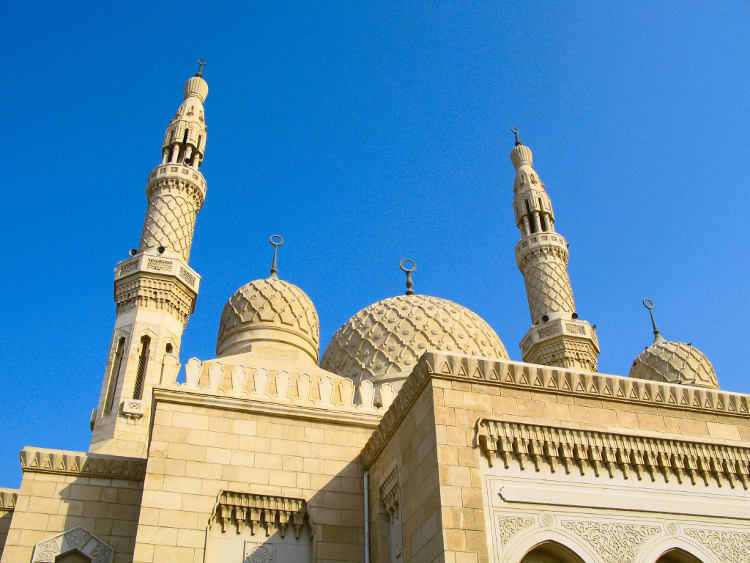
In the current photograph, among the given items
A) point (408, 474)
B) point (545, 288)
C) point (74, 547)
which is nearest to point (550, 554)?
point (408, 474)

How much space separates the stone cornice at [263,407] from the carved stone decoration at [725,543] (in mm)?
3528

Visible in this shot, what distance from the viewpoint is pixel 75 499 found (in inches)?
318

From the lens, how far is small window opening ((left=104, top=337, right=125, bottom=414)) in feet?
43.4

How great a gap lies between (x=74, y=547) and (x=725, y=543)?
6.54 meters

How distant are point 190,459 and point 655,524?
4.47 metres

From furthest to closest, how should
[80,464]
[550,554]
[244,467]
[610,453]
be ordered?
1. [80,464]
2. [244,467]
3. [610,453]
4. [550,554]

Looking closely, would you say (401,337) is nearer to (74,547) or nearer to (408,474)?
(408,474)

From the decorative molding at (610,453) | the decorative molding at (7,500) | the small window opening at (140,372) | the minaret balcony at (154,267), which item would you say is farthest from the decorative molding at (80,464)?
the minaret balcony at (154,267)

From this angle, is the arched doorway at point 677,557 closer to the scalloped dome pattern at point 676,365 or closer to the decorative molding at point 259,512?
the decorative molding at point 259,512

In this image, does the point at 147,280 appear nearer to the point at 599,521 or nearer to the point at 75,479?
the point at 75,479

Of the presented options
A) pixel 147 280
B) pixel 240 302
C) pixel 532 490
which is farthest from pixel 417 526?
pixel 147 280

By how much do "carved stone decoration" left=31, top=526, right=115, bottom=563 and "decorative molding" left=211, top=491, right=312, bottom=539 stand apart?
1.61 m

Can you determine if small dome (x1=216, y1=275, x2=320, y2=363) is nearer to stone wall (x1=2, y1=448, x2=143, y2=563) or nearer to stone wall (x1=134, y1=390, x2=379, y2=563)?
stone wall (x1=134, y1=390, x2=379, y2=563)

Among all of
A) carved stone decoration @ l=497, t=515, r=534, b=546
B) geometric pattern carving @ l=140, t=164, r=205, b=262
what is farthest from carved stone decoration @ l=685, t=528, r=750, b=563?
geometric pattern carving @ l=140, t=164, r=205, b=262
